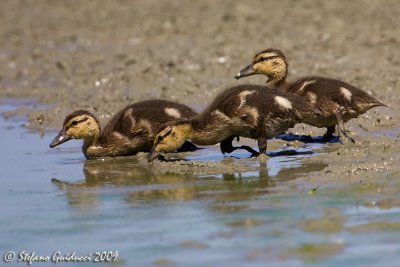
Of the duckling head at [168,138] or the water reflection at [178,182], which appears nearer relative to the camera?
the water reflection at [178,182]

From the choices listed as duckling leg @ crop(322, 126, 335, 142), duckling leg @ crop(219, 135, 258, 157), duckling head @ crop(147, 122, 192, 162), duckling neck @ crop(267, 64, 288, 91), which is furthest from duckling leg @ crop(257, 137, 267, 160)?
duckling neck @ crop(267, 64, 288, 91)

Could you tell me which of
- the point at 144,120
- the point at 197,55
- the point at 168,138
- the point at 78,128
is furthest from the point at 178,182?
the point at 197,55

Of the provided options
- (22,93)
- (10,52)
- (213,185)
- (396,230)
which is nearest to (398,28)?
(22,93)

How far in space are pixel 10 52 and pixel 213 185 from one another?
9.23 meters

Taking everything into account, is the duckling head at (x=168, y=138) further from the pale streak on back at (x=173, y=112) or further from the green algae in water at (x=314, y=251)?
the green algae in water at (x=314, y=251)

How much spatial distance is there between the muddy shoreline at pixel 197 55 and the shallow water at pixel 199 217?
17.7 inches

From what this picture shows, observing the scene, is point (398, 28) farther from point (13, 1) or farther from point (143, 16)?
point (13, 1)

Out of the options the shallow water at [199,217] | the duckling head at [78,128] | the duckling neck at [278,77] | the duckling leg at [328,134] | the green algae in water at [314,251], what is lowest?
the green algae in water at [314,251]

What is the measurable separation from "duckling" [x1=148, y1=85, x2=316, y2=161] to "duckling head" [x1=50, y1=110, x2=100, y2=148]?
2.88 ft

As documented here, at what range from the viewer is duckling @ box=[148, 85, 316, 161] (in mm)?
7820

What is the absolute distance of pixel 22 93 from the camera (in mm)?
12430

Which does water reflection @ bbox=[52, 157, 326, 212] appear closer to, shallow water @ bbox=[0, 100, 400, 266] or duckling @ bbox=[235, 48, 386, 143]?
shallow water @ bbox=[0, 100, 400, 266]

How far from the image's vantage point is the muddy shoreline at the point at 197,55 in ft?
29.1

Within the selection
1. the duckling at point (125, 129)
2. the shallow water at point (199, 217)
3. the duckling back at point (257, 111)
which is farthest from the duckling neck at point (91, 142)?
the duckling back at point (257, 111)
